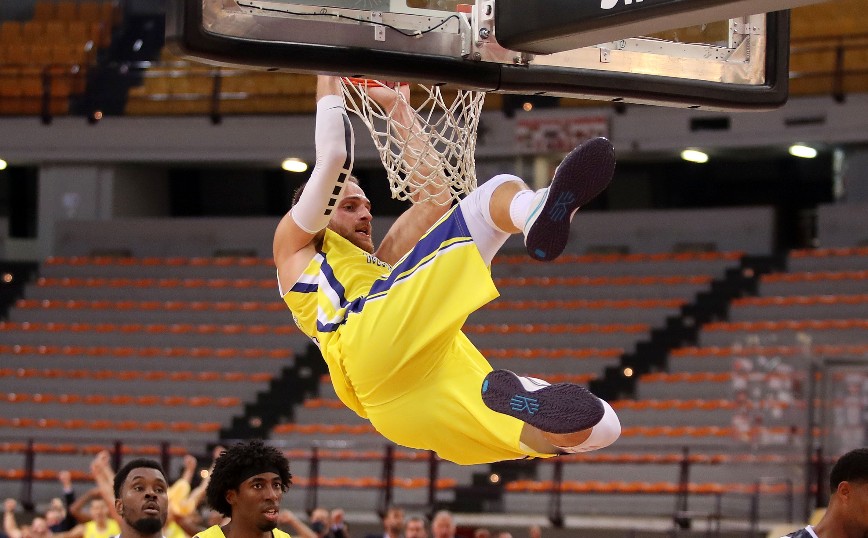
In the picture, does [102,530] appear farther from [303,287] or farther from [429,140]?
[429,140]

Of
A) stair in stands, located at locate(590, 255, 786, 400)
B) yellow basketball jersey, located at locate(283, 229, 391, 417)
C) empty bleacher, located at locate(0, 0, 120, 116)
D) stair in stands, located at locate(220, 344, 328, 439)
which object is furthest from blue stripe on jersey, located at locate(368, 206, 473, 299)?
empty bleacher, located at locate(0, 0, 120, 116)

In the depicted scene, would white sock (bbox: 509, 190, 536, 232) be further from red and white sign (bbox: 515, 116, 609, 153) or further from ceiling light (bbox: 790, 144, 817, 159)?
ceiling light (bbox: 790, 144, 817, 159)

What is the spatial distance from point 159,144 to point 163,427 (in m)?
4.37

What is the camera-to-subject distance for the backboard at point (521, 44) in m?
3.83

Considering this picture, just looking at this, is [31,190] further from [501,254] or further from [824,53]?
[824,53]

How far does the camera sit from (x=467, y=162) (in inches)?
202

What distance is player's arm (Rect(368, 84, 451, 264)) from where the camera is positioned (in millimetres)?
5051

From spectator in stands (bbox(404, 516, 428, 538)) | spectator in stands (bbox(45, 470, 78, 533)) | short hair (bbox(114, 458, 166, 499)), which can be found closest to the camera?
short hair (bbox(114, 458, 166, 499))

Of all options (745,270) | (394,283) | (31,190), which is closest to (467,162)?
(394,283)

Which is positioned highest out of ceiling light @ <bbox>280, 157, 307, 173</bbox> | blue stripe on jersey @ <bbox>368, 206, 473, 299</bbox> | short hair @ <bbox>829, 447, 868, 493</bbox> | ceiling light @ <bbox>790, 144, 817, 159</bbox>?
ceiling light @ <bbox>790, 144, 817, 159</bbox>

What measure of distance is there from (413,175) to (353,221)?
28 centimetres

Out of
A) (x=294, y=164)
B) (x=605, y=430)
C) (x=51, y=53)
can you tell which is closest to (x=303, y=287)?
(x=605, y=430)

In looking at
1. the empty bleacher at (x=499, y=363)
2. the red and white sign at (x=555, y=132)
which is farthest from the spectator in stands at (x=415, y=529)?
the red and white sign at (x=555, y=132)

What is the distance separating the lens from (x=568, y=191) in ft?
13.4
